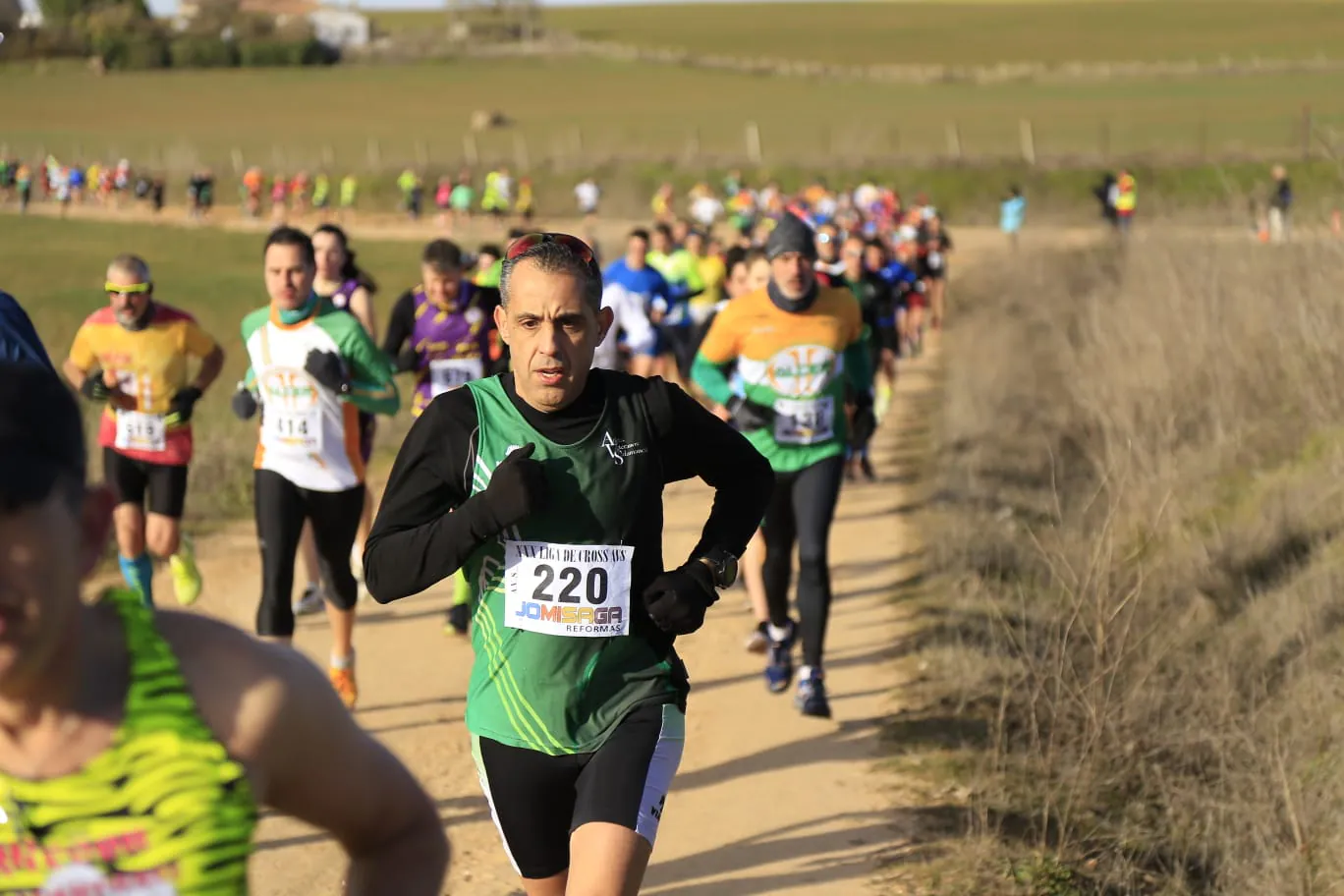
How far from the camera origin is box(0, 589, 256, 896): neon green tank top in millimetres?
1954

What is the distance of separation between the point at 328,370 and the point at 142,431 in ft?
4.29

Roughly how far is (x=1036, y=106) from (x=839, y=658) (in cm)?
6508

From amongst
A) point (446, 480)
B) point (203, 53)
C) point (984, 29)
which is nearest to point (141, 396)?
point (446, 480)

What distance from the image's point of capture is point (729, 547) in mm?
4465

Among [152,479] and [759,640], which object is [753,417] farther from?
[152,479]

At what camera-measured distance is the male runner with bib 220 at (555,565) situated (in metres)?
4.08

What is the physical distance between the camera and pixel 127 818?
196 centimetres

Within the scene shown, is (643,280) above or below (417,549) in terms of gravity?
below

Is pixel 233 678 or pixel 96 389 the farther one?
pixel 96 389

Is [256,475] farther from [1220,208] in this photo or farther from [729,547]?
[1220,208]

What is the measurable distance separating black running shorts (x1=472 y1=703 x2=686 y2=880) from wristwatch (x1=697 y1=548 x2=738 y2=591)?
0.34 m

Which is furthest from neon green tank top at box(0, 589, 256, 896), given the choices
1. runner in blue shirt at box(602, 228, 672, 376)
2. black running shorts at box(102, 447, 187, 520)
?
runner in blue shirt at box(602, 228, 672, 376)

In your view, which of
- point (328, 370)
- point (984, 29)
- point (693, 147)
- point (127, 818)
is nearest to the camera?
point (127, 818)

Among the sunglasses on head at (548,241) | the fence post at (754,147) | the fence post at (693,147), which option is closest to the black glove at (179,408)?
the sunglasses on head at (548,241)
